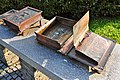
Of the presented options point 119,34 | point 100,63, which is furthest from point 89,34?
point 119,34

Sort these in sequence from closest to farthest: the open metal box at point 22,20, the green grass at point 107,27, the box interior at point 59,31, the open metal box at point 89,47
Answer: the open metal box at point 89,47
the box interior at point 59,31
the open metal box at point 22,20
the green grass at point 107,27

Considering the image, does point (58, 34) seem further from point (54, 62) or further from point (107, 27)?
point (107, 27)

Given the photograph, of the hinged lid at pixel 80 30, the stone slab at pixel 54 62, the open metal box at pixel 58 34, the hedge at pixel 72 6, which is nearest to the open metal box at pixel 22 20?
the stone slab at pixel 54 62

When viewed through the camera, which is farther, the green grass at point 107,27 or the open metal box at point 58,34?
the green grass at point 107,27

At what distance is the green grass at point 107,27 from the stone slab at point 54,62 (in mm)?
1801

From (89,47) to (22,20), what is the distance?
1153 millimetres

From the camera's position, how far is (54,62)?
2.52 meters

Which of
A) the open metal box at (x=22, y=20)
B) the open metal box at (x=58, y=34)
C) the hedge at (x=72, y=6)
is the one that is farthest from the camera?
the hedge at (x=72, y=6)

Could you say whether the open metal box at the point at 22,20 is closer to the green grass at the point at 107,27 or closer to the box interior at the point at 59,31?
the box interior at the point at 59,31

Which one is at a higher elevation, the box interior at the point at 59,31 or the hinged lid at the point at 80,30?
the hinged lid at the point at 80,30

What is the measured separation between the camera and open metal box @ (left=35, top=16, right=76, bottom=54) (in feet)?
8.29

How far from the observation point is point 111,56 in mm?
2586

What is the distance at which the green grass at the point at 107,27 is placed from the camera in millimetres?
4500

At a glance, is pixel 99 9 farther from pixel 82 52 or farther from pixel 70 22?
pixel 82 52
